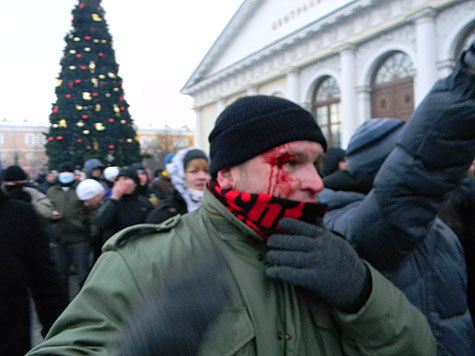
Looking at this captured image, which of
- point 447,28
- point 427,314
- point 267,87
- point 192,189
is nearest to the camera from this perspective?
point 427,314

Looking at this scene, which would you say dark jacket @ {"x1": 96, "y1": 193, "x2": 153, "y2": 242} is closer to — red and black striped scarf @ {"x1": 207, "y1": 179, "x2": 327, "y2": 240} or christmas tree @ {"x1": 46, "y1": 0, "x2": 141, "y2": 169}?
red and black striped scarf @ {"x1": 207, "y1": 179, "x2": 327, "y2": 240}

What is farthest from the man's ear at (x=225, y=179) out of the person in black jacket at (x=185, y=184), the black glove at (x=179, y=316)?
the person in black jacket at (x=185, y=184)

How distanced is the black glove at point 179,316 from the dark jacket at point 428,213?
0.56 m

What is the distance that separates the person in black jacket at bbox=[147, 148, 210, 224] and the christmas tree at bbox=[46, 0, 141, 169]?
34.0 ft

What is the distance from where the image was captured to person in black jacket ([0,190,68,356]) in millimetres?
2021

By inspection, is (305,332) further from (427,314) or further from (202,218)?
(427,314)

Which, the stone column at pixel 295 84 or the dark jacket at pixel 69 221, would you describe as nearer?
the dark jacket at pixel 69 221

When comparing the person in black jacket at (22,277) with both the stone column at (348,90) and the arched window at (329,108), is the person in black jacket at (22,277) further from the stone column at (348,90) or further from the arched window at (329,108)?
the arched window at (329,108)

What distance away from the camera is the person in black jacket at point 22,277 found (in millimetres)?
2021

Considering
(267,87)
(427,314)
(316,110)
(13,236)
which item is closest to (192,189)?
(13,236)

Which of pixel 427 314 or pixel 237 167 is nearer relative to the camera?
pixel 237 167

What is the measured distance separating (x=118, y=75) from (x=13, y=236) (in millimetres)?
12895

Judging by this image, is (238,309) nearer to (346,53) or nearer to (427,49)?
(427,49)

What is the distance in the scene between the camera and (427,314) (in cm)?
139
